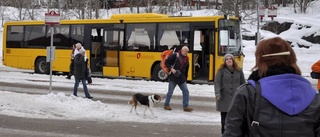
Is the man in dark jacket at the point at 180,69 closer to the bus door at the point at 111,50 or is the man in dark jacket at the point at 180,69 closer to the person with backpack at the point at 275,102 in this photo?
the person with backpack at the point at 275,102

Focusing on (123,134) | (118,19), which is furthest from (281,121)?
(118,19)

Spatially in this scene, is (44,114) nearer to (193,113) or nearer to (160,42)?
(193,113)

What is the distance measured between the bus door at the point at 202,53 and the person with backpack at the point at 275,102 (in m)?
15.7

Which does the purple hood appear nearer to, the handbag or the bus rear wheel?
the handbag

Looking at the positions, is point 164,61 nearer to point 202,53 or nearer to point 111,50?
point 202,53

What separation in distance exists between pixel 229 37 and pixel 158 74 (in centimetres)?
360

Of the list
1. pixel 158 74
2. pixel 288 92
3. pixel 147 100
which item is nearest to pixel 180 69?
pixel 147 100

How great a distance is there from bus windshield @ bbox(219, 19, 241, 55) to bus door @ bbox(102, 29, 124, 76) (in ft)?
16.7

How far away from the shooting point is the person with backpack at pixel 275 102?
2.78 meters

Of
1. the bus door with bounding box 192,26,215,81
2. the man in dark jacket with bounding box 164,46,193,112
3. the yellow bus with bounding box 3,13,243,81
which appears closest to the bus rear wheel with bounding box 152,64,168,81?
the yellow bus with bounding box 3,13,243,81

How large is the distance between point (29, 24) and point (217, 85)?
710 inches

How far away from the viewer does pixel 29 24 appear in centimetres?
2430

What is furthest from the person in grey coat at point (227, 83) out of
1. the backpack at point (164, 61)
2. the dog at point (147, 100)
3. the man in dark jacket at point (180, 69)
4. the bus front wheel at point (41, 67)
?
the bus front wheel at point (41, 67)

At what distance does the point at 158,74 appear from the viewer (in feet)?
65.3
